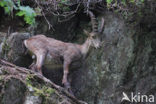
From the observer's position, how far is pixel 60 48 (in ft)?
25.2

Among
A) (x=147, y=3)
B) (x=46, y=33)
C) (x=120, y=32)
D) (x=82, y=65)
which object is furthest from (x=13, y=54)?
(x=147, y=3)

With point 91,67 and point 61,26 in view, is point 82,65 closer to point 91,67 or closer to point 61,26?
point 91,67

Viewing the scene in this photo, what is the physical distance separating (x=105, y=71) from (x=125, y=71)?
0.60 metres

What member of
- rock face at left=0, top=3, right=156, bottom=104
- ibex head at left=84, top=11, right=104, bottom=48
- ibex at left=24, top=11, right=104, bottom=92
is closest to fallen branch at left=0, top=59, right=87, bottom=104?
ibex at left=24, top=11, right=104, bottom=92

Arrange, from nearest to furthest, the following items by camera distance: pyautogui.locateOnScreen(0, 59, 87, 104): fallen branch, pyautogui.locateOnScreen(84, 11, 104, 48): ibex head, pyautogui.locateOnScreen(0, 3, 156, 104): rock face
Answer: pyautogui.locateOnScreen(0, 59, 87, 104): fallen branch < pyautogui.locateOnScreen(0, 3, 156, 104): rock face < pyautogui.locateOnScreen(84, 11, 104, 48): ibex head

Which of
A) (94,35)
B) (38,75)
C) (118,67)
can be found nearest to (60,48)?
(94,35)

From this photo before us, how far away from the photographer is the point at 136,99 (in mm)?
7465

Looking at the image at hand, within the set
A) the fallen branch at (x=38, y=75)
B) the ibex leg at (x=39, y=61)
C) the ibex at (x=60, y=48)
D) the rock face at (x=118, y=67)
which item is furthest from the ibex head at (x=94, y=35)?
the fallen branch at (x=38, y=75)

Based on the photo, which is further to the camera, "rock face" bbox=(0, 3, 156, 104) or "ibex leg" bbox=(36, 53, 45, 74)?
"rock face" bbox=(0, 3, 156, 104)

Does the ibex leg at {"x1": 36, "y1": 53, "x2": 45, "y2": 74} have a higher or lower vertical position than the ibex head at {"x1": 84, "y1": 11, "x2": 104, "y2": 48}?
lower

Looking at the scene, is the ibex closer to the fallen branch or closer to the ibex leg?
the ibex leg

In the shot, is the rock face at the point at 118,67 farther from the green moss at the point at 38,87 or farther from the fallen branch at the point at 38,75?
the green moss at the point at 38,87

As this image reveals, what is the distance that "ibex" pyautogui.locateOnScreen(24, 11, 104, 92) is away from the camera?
23.6 feet

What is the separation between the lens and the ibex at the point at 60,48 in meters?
7.19
